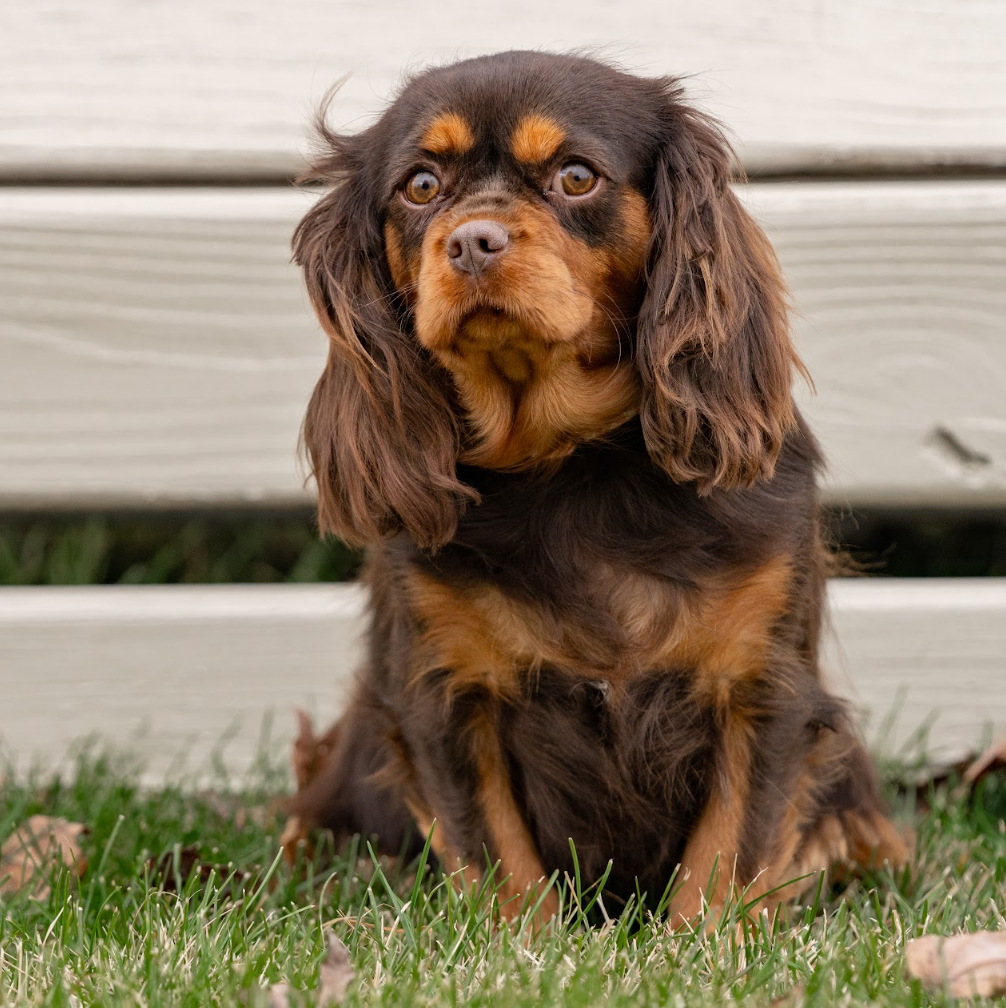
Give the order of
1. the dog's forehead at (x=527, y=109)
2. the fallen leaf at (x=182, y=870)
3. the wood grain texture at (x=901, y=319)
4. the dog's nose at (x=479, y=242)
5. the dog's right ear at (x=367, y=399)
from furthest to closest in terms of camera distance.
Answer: the wood grain texture at (x=901, y=319)
the fallen leaf at (x=182, y=870)
the dog's right ear at (x=367, y=399)
the dog's forehead at (x=527, y=109)
the dog's nose at (x=479, y=242)

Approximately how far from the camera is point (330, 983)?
171 cm

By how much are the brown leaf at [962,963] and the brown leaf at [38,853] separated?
136 centimetres

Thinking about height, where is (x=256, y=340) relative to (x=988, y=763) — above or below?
above

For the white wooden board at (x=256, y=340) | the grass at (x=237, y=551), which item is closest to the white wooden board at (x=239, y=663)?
the white wooden board at (x=256, y=340)

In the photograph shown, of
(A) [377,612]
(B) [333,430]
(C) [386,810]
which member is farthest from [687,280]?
(C) [386,810]

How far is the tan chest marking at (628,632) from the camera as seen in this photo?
2.16 m

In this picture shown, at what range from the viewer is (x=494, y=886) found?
2.20 meters

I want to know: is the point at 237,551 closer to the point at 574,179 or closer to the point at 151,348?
the point at 151,348

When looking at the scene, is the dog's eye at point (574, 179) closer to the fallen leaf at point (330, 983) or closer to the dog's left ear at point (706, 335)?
the dog's left ear at point (706, 335)

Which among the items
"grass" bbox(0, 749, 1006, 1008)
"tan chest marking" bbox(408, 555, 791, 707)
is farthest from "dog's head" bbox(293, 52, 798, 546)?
"grass" bbox(0, 749, 1006, 1008)

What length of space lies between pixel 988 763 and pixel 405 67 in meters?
2.03

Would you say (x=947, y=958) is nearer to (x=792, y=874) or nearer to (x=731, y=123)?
(x=792, y=874)

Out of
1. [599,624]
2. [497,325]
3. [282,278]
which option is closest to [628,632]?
[599,624]

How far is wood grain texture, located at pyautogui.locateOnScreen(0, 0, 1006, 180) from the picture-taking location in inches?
125
